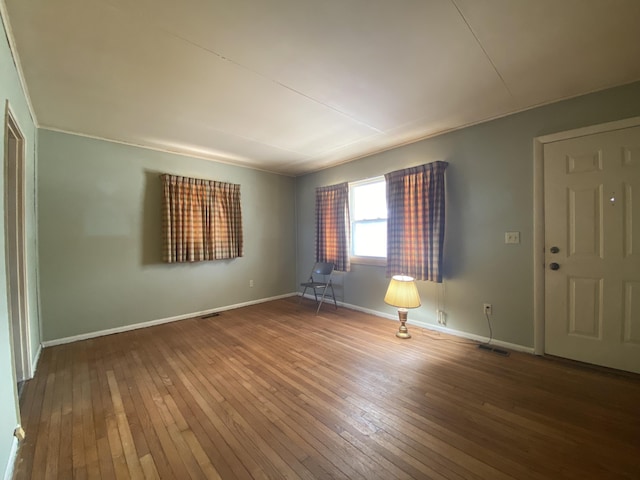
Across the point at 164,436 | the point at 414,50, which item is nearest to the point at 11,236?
the point at 164,436

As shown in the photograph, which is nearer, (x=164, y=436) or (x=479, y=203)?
(x=164, y=436)

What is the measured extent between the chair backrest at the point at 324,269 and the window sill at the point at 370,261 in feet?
1.33

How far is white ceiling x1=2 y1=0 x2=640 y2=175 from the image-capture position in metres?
1.38

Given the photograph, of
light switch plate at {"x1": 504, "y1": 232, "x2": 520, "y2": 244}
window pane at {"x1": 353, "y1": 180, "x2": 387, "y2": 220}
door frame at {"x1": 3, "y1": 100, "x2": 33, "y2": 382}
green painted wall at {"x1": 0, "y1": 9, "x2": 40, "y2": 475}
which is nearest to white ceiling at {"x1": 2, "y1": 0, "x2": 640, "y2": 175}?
green painted wall at {"x1": 0, "y1": 9, "x2": 40, "y2": 475}

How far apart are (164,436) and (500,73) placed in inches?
131

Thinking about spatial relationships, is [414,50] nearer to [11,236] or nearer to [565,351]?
[565,351]

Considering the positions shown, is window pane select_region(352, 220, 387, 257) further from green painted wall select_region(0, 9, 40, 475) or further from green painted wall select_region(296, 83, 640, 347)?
green painted wall select_region(0, 9, 40, 475)

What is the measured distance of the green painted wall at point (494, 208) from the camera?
232cm

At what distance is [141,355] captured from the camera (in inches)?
101

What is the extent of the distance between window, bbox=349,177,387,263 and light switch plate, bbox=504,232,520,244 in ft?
4.72

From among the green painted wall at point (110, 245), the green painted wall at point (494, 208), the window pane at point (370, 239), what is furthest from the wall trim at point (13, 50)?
the window pane at point (370, 239)

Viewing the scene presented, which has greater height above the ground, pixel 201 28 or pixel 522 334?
pixel 201 28

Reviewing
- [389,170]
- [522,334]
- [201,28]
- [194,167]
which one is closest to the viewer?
[201,28]

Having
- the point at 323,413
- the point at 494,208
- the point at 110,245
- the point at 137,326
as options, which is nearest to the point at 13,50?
the point at 110,245
